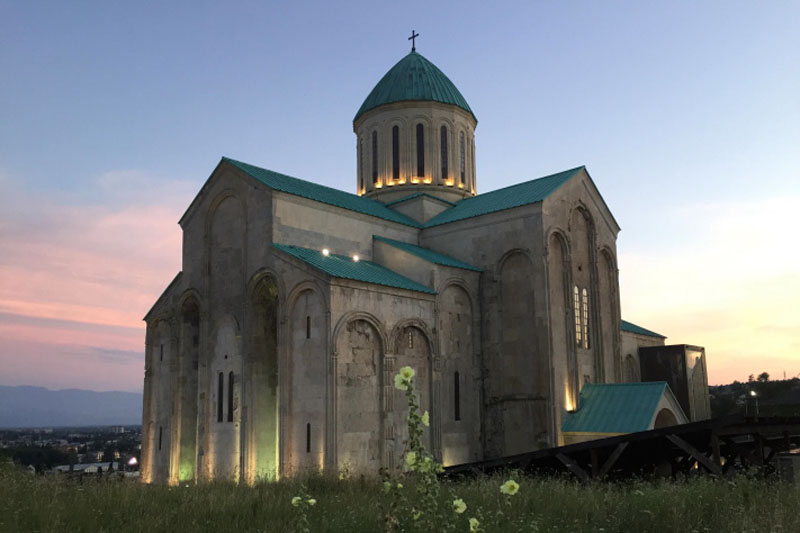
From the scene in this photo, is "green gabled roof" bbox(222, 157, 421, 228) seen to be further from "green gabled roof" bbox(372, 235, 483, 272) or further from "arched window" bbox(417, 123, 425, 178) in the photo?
"arched window" bbox(417, 123, 425, 178)

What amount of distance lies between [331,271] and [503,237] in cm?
773

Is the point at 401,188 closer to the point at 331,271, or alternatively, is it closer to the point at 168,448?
the point at 331,271

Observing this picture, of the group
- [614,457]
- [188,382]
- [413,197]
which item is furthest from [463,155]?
[614,457]

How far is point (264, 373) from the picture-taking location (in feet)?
70.3

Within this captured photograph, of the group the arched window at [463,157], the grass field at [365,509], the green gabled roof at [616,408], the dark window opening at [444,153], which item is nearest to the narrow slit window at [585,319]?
the green gabled roof at [616,408]

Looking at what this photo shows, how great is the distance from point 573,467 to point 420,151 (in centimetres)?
1712

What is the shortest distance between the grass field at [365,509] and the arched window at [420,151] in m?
19.4

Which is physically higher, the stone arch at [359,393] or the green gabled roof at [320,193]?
the green gabled roof at [320,193]

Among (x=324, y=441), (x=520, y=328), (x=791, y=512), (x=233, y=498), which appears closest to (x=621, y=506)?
(x=791, y=512)

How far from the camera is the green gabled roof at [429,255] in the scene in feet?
76.1

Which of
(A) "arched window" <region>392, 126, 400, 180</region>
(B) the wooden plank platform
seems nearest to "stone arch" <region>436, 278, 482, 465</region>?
(B) the wooden plank platform

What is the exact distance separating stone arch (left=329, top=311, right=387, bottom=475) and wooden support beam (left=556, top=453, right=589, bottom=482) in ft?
17.3

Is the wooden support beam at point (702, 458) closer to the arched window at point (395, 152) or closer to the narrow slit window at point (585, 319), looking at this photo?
the narrow slit window at point (585, 319)

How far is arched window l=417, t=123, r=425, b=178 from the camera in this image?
29.6 m
